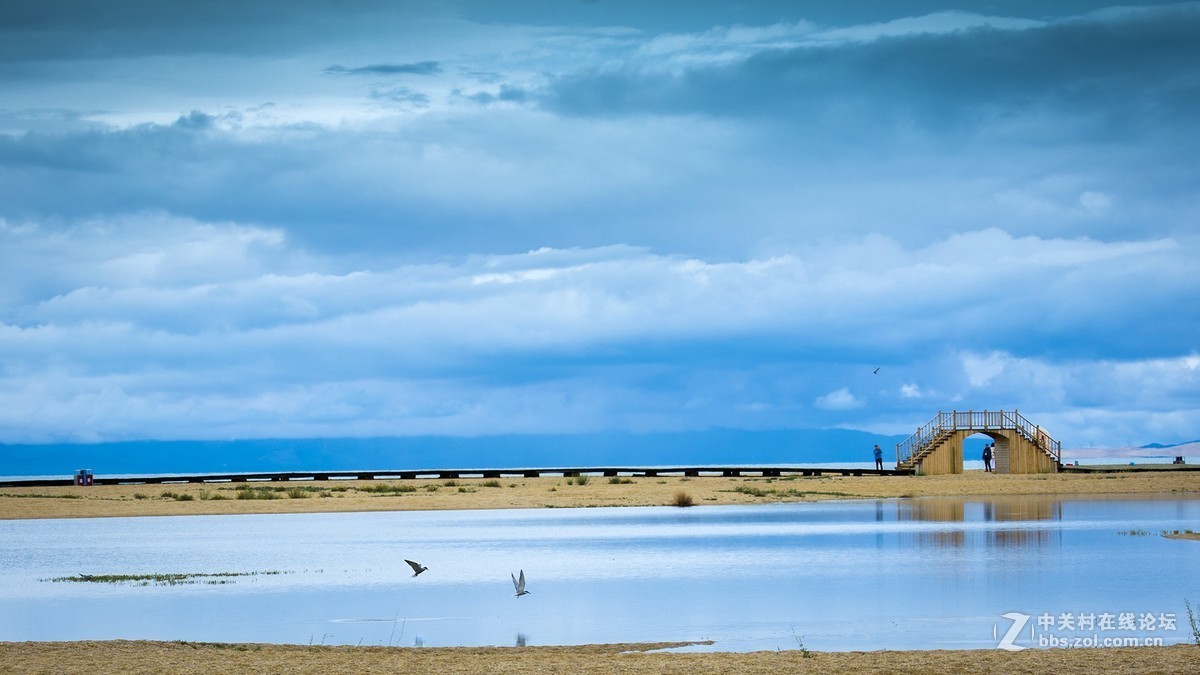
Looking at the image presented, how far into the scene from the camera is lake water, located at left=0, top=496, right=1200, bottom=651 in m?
18.3

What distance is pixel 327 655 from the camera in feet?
52.9

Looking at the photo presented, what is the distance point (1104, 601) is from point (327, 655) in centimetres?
1097

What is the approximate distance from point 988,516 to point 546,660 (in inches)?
1181

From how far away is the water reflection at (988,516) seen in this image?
106 feet

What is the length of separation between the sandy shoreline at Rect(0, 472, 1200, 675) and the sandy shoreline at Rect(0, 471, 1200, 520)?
86mm

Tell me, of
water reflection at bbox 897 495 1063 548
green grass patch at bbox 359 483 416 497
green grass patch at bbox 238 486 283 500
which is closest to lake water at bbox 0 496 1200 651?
water reflection at bbox 897 495 1063 548

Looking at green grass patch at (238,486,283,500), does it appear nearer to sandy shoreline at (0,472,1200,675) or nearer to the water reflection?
sandy shoreline at (0,472,1200,675)

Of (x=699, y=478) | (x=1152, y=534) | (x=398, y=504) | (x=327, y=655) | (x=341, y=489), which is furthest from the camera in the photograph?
(x=699, y=478)

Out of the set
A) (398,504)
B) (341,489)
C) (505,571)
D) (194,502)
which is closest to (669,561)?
(505,571)

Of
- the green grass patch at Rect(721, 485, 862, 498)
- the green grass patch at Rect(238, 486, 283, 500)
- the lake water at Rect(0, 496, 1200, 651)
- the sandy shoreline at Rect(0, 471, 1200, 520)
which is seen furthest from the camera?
the green grass patch at Rect(238, 486, 283, 500)

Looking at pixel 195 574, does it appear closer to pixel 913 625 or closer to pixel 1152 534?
pixel 913 625

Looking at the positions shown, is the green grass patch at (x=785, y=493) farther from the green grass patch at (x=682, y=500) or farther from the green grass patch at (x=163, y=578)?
the green grass patch at (x=163, y=578)

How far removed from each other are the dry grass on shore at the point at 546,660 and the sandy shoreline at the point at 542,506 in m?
0.02

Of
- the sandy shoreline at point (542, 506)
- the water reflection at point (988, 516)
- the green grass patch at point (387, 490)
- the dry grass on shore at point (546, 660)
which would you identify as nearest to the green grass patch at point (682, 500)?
the sandy shoreline at point (542, 506)
